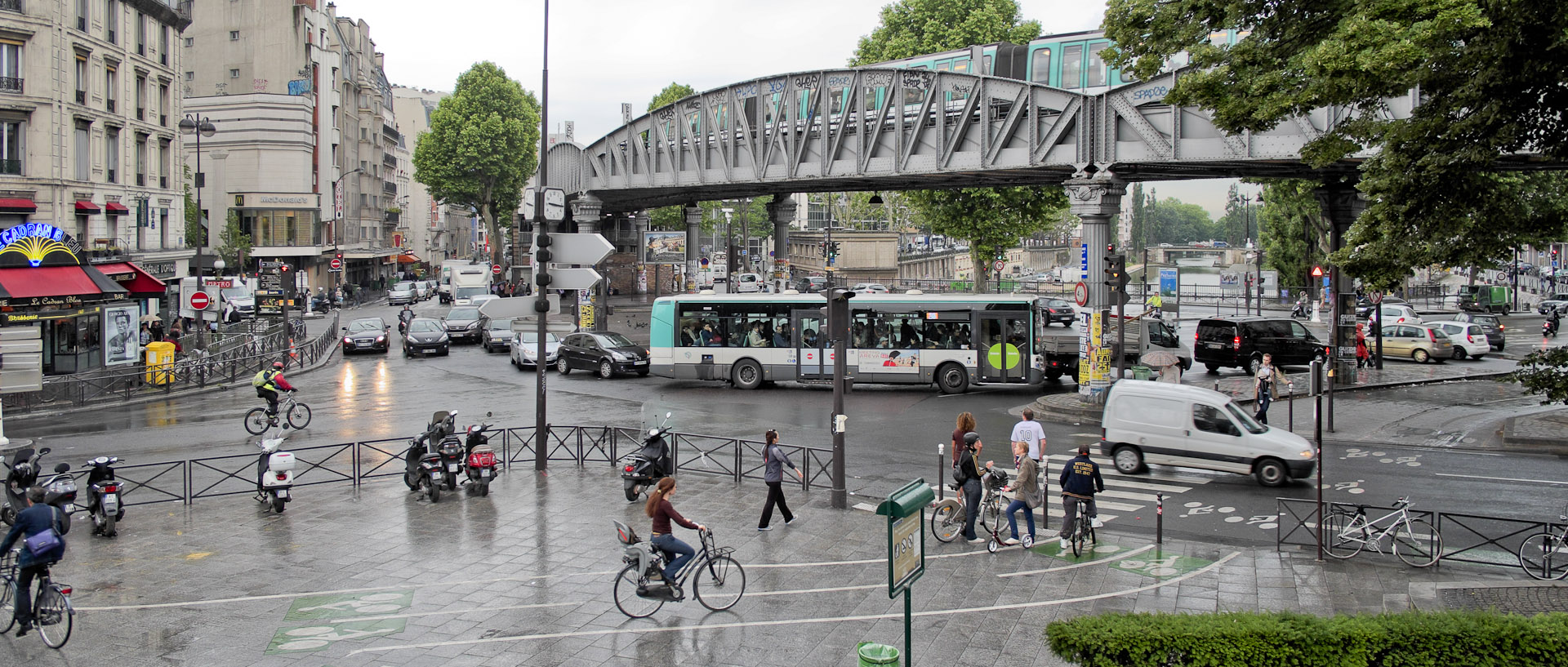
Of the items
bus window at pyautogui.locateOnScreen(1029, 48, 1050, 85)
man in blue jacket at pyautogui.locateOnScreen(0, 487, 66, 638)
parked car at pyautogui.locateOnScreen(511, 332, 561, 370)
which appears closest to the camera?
man in blue jacket at pyautogui.locateOnScreen(0, 487, 66, 638)

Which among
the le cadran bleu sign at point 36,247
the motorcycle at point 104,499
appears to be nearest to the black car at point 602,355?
the le cadran bleu sign at point 36,247

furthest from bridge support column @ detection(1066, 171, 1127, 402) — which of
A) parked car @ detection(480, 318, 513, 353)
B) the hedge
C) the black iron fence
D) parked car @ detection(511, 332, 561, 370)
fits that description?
parked car @ detection(480, 318, 513, 353)

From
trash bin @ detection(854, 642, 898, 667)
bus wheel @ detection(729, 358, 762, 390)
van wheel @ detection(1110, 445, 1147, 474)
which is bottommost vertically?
van wheel @ detection(1110, 445, 1147, 474)

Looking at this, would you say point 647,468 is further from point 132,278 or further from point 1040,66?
point 132,278

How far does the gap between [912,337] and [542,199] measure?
46.0 feet

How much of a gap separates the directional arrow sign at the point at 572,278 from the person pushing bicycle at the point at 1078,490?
8327 mm

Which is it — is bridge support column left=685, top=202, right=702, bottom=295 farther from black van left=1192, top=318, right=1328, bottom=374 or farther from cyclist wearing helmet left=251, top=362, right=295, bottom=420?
cyclist wearing helmet left=251, top=362, right=295, bottom=420

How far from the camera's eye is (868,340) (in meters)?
30.3

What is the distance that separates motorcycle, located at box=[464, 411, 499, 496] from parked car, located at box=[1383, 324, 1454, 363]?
3245cm

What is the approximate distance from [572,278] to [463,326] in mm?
29343

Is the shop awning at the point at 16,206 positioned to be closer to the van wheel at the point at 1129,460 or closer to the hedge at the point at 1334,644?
the van wheel at the point at 1129,460

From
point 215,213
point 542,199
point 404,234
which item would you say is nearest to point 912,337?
point 542,199

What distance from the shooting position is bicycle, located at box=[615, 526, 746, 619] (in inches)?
442

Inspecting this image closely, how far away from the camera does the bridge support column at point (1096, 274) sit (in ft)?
84.8
